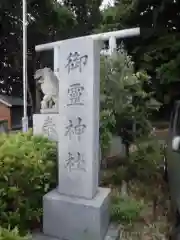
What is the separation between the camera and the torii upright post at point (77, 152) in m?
3.64

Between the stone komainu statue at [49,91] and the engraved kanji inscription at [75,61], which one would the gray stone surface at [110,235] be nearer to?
the engraved kanji inscription at [75,61]

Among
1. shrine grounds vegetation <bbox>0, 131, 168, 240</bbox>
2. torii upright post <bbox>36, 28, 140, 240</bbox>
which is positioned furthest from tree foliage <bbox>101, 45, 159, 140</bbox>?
torii upright post <bbox>36, 28, 140, 240</bbox>

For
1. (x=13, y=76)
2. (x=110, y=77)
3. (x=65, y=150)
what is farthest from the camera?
(x=13, y=76)

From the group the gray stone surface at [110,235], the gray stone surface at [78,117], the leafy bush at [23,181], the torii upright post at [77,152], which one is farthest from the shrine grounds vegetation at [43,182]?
the gray stone surface at [78,117]

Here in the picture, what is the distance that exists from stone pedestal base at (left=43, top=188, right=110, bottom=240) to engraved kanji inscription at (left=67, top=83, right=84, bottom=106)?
1.19 meters

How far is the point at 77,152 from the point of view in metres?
3.77

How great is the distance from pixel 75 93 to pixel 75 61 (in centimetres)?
40

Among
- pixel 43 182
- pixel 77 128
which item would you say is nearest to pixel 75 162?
pixel 77 128

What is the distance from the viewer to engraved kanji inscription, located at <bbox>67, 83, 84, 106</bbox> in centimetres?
371

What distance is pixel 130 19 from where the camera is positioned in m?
10.5

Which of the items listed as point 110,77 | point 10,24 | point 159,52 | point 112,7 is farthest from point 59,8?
point 110,77

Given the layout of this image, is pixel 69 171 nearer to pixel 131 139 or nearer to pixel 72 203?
pixel 72 203

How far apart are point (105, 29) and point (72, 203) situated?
28.2 feet

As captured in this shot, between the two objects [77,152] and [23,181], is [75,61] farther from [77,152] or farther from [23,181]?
[23,181]
